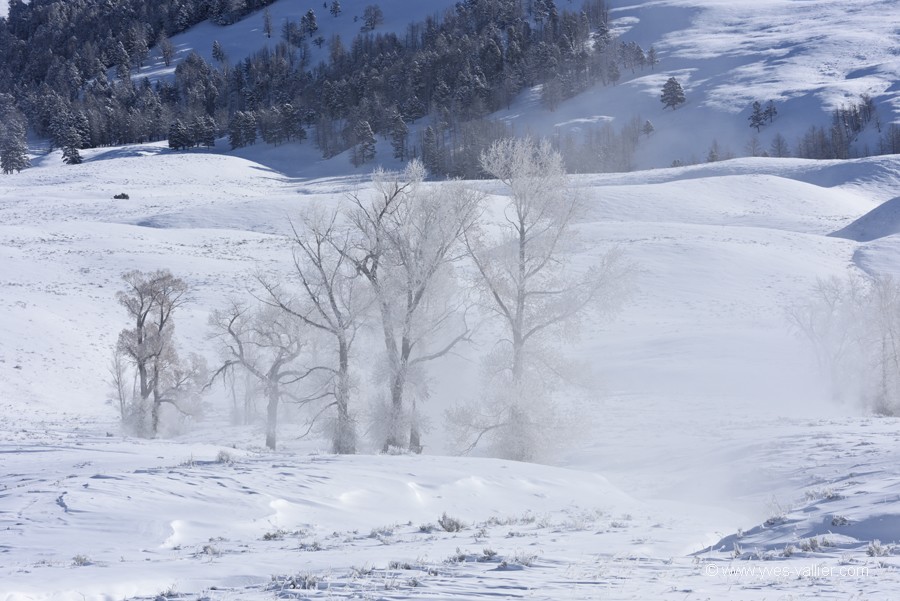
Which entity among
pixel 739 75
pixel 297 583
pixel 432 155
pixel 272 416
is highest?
pixel 739 75

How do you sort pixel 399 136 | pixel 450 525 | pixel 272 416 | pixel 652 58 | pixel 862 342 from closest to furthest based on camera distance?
pixel 450 525, pixel 272 416, pixel 862 342, pixel 399 136, pixel 652 58

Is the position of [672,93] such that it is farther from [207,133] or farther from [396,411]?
[396,411]

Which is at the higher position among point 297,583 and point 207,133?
point 207,133

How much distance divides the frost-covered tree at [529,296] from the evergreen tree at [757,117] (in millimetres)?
117389

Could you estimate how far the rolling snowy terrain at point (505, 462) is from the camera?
7.62 metres

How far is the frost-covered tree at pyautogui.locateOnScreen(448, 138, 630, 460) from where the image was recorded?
834 inches

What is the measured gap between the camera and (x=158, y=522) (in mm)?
10531

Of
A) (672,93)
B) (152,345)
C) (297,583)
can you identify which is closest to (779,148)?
(672,93)

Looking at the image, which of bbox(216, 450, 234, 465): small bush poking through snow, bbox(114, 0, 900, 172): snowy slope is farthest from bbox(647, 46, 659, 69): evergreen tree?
bbox(216, 450, 234, 465): small bush poking through snow

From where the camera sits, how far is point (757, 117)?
126 metres

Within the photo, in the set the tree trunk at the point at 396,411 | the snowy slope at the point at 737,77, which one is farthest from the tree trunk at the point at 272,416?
the snowy slope at the point at 737,77

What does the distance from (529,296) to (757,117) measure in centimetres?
11903

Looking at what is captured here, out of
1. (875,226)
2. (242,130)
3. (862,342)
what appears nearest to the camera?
(862,342)

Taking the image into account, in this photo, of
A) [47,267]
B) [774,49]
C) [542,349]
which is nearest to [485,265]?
[542,349]
